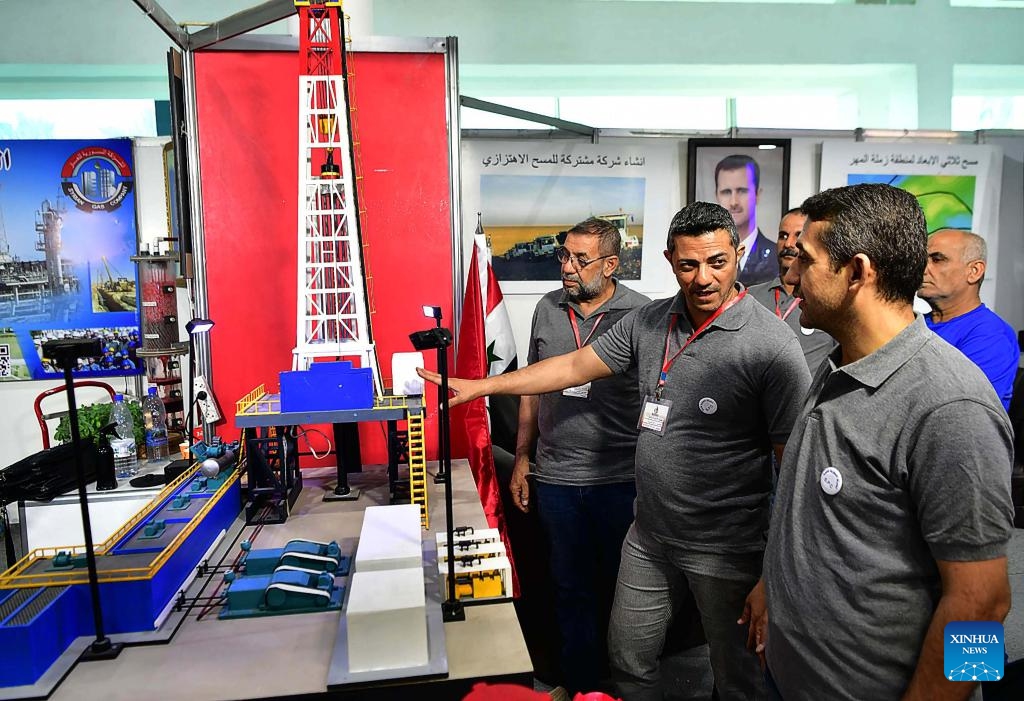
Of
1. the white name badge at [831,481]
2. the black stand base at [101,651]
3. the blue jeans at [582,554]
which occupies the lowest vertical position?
the blue jeans at [582,554]

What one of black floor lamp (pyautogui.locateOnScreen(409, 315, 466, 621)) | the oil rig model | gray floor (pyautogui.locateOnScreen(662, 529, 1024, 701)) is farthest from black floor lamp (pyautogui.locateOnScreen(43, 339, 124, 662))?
gray floor (pyautogui.locateOnScreen(662, 529, 1024, 701))

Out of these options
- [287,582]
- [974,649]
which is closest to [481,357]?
[287,582]

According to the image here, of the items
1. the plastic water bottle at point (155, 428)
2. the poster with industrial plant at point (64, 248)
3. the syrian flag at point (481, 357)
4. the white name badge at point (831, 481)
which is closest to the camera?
the white name badge at point (831, 481)

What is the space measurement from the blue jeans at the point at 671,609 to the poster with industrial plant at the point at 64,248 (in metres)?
3.46

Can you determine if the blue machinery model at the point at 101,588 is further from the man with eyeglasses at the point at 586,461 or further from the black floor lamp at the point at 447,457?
the man with eyeglasses at the point at 586,461

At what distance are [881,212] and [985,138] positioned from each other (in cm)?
490

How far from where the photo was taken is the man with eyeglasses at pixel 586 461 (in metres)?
2.40

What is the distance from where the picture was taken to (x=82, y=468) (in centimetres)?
144

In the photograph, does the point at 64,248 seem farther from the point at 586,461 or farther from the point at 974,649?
the point at 974,649

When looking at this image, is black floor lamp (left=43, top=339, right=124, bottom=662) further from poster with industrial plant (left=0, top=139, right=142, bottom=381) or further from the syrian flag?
poster with industrial plant (left=0, top=139, right=142, bottom=381)

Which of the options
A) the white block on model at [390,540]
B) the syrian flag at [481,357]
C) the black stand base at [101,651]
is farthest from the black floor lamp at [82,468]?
the syrian flag at [481,357]

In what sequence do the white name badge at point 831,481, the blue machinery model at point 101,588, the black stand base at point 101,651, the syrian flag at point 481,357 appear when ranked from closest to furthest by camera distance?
the white name badge at point 831,481 → the blue machinery model at point 101,588 → the black stand base at point 101,651 → the syrian flag at point 481,357

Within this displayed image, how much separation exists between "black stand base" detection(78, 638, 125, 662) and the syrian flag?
51.4 inches

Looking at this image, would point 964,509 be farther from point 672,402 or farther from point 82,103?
point 82,103
